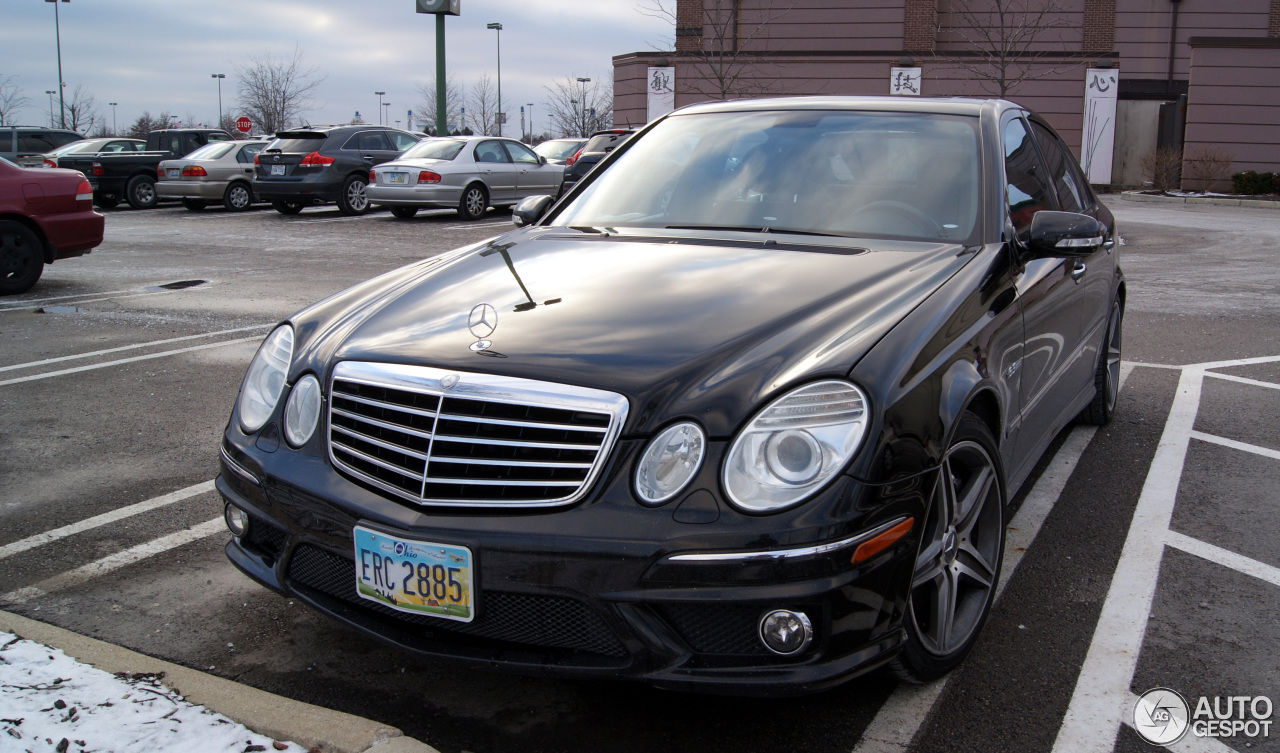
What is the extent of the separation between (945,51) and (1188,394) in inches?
1172

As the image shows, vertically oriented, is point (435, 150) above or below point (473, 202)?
above

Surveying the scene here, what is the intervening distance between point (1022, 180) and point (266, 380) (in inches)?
108

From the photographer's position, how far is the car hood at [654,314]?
2.37m

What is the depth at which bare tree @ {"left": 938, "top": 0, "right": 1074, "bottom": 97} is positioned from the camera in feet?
103

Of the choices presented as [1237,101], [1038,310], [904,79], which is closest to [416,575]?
[1038,310]

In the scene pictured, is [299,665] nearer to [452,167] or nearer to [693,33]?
[452,167]

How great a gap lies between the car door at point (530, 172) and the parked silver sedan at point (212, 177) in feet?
18.7

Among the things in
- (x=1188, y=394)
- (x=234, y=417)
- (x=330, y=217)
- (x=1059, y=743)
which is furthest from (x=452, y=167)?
(x=1059, y=743)

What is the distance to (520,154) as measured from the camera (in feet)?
64.5

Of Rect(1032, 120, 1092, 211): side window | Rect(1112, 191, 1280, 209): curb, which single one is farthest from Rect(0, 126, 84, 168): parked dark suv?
Rect(1112, 191, 1280, 209): curb

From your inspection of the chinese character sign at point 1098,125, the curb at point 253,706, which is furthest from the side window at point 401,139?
the chinese character sign at point 1098,125

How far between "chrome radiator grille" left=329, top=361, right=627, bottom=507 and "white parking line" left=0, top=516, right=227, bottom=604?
4.87 ft

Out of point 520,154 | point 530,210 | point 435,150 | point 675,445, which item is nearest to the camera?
point 675,445

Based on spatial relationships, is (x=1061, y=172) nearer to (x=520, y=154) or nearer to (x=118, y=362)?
(x=118, y=362)
